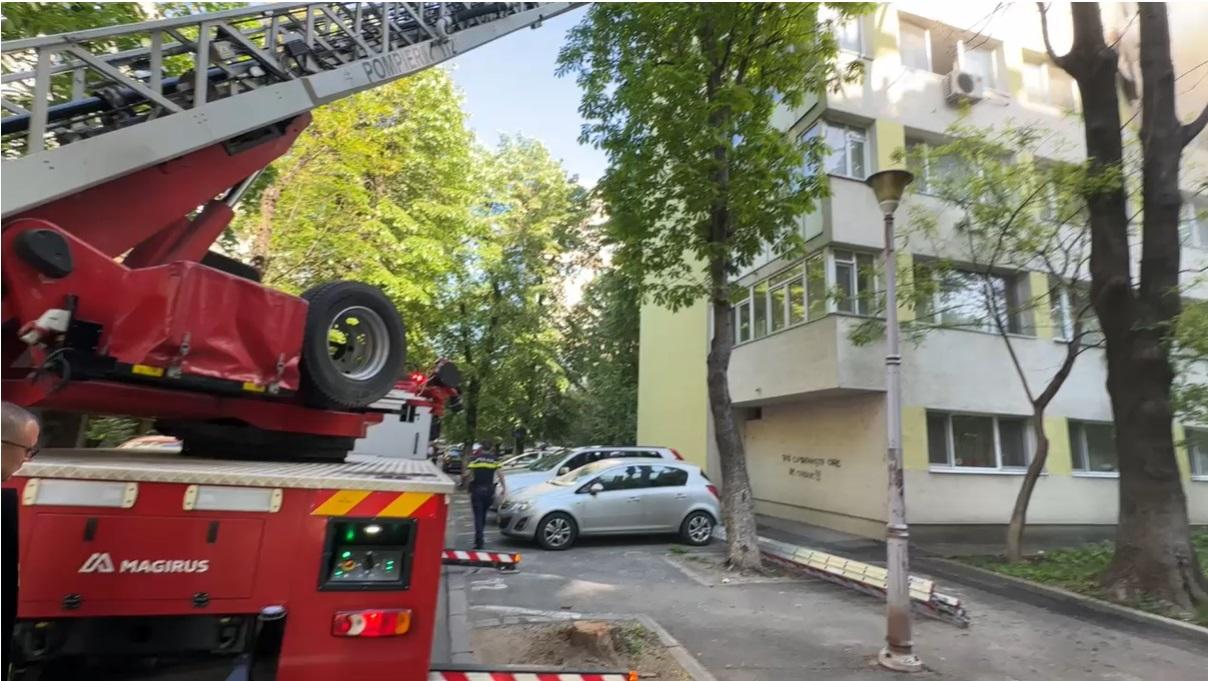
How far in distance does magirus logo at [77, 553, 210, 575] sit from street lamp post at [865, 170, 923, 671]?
205 inches

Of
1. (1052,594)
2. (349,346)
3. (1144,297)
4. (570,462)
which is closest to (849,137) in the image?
(1144,297)

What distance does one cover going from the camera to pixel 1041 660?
19.8ft

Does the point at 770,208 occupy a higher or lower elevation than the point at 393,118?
lower

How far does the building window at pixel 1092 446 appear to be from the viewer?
15.0 m

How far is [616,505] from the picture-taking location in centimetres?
1158

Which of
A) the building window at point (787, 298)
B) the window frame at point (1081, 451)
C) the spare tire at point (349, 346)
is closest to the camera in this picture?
Answer: the spare tire at point (349, 346)

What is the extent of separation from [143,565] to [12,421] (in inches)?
35.3

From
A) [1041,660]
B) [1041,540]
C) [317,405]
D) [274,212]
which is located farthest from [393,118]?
[1041,540]

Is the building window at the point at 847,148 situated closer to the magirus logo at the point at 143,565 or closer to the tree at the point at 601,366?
the tree at the point at 601,366

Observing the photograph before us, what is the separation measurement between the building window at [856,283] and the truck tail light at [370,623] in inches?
440

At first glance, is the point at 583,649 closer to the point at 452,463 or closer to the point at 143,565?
the point at 143,565

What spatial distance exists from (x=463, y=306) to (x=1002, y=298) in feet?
48.7

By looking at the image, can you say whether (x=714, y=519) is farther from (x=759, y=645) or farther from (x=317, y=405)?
(x=317, y=405)

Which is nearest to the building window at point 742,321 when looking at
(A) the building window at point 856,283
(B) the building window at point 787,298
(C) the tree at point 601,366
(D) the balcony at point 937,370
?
(B) the building window at point 787,298
